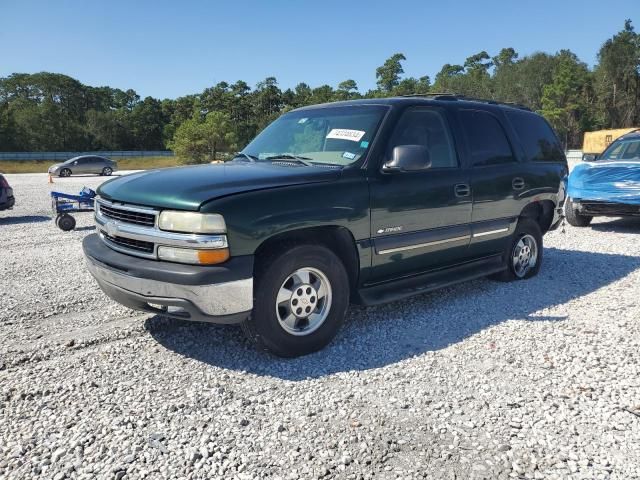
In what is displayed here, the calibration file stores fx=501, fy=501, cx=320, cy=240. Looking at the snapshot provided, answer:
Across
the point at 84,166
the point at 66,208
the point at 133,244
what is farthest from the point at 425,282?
the point at 84,166

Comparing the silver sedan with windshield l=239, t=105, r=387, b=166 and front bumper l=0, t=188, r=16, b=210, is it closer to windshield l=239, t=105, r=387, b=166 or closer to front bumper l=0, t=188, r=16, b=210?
front bumper l=0, t=188, r=16, b=210

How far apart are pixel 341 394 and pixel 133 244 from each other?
182 centimetres

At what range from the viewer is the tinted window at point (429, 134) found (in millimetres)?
4426

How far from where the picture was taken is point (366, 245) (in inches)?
158

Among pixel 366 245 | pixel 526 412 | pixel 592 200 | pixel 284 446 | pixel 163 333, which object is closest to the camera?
pixel 284 446

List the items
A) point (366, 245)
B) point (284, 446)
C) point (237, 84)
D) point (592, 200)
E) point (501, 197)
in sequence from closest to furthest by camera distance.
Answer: point (284, 446) → point (366, 245) → point (501, 197) → point (592, 200) → point (237, 84)

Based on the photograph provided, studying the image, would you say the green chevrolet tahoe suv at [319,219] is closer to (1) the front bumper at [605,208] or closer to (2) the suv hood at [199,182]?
(2) the suv hood at [199,182]

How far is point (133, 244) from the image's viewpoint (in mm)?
3627

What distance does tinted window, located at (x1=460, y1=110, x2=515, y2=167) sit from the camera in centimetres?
507

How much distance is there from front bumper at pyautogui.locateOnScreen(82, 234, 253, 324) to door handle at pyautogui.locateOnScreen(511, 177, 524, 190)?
134 inches

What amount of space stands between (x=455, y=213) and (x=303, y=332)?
1.96 metres

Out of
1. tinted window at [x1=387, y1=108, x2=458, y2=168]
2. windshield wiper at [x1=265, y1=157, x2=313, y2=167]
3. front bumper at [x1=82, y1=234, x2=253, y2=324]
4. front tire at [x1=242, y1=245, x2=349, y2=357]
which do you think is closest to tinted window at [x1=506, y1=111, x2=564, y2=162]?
tinted window at [x1=387, y1=108, x2=458, y2=168]

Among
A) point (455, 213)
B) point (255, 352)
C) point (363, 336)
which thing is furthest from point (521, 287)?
point (255, 352)

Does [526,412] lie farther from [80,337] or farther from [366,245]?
[80,337]
